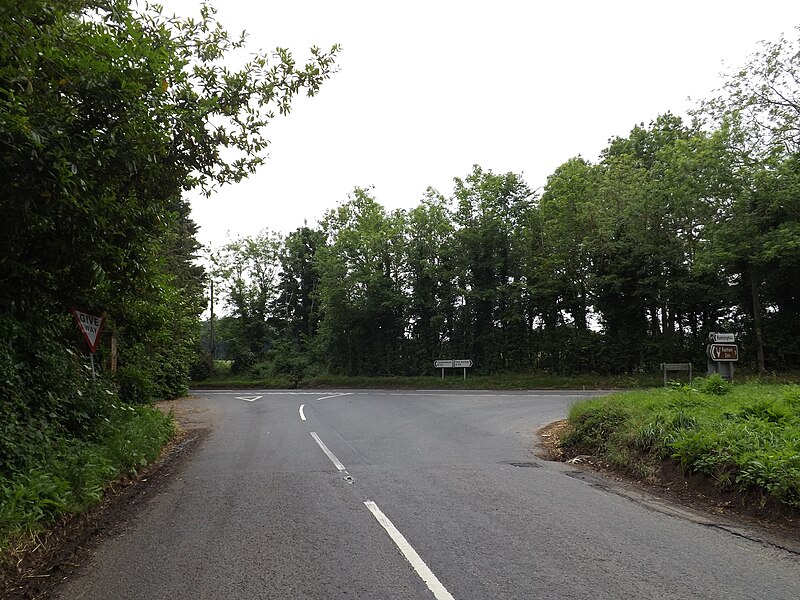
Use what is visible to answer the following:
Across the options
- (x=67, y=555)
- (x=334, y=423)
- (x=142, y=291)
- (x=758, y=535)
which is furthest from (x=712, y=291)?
(x=67, y=555)

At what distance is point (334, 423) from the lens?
14508 millimetres

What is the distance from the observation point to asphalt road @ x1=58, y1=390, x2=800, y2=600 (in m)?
4.04

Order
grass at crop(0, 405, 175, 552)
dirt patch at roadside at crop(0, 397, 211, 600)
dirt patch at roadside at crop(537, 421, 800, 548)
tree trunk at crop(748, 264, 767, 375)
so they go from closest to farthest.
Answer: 1. dirt patch at roadside at crop(0, 397, 211, 600)
2. grass at crop(0, 405, 175, 552)
3. dirt patch at roadside at crop(537, 421, 800, 548)
4. tree trunk at crop(748, 264, 767, 375)

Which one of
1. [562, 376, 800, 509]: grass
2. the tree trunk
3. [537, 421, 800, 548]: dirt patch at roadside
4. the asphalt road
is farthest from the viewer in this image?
the tree trunk

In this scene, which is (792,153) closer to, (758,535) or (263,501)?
(758,535)

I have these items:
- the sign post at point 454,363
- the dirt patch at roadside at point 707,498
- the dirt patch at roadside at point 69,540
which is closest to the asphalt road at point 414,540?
the dirt patch at roadside at point 69,540

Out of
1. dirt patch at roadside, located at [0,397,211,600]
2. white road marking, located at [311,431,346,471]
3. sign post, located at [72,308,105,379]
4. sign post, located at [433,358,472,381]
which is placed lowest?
dirt patch at roadside, located at [0,397,211,600]

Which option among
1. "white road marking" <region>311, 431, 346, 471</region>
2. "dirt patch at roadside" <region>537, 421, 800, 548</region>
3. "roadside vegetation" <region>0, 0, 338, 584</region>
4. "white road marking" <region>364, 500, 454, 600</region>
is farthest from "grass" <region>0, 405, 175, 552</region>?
"dirt patch at roadside" <region>537, 421, 800, 548</region>

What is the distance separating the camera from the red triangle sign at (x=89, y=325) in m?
9.22

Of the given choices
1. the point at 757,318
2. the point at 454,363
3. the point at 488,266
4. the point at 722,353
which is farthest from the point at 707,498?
the point at 488,266

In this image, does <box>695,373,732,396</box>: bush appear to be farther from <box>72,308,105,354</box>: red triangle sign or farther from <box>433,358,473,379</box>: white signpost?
<box>433,358,473,379</box>: white signpost

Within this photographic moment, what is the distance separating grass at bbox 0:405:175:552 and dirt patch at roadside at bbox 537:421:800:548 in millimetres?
6919

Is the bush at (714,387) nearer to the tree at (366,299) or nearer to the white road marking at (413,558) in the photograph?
the white road marking at (413,558)

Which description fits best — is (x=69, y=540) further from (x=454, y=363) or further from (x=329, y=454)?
(x=454, y=363)
